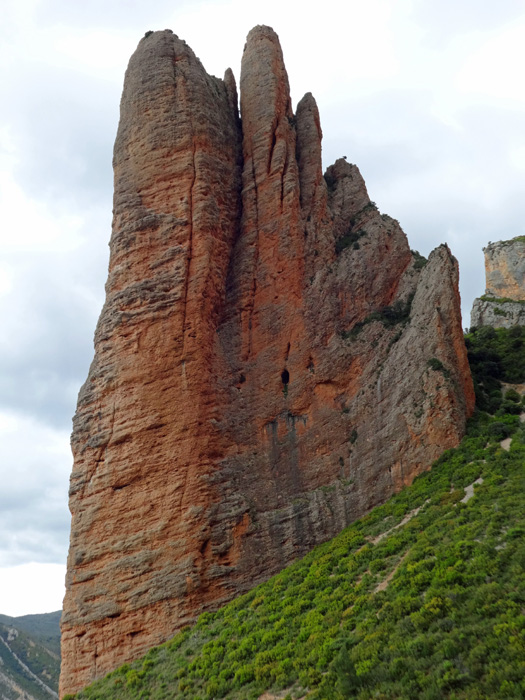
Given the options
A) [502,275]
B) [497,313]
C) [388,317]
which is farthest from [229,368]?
[502,275]

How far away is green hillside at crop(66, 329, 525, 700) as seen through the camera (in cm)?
1259

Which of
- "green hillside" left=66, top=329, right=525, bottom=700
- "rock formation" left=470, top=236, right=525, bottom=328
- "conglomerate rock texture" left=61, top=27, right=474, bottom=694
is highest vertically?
"rock formation" left=470, top=236, right=525, bottom=328

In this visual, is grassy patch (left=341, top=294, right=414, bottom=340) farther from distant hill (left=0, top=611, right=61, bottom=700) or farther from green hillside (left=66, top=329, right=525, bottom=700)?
distant hill (left=0, top=611, right=61, bottom=700)

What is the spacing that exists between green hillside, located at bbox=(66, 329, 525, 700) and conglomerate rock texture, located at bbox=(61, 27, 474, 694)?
1.68 m

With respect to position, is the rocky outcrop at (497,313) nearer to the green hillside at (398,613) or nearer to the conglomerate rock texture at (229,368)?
the conglomerate rock texture at (229,368)

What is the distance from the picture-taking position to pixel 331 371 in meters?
27.9

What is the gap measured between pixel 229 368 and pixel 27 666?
277 feet

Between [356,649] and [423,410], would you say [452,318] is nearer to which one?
[423,410]

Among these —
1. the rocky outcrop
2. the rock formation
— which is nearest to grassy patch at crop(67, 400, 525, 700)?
the rocky outcrop

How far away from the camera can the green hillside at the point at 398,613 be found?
41.3 feet

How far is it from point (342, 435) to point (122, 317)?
1132 centimetres

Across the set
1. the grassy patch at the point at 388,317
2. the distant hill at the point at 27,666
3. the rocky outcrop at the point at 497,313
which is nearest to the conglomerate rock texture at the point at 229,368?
the grassy patch at the point at 388,317

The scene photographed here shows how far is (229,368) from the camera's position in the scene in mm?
28266

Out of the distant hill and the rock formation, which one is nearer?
the rock formation
